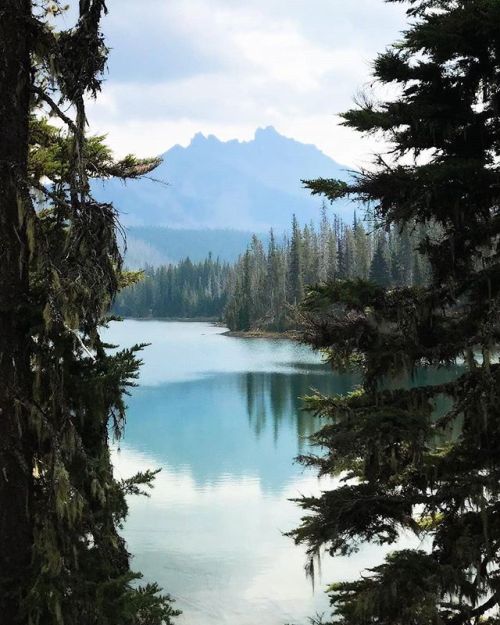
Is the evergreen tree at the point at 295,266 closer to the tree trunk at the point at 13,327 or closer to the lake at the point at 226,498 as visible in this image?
the lake at the point at 226,498

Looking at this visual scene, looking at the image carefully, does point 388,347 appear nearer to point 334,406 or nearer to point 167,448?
point 334,406

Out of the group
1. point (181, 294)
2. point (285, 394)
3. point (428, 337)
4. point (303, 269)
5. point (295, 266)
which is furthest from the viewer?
point (181, 294)

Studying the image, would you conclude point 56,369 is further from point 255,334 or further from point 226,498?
point 255,334

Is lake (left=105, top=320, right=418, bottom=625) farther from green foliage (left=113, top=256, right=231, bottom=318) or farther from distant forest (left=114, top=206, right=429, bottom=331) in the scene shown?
green foliage (left=113, top=256, right=231, bottom=318)

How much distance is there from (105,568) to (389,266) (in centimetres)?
8038

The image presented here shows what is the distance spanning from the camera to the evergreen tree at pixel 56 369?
4652mm

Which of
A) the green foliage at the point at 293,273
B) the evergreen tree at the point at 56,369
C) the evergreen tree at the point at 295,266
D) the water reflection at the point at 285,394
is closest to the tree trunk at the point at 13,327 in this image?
the evergreen tree at the point at 56,369

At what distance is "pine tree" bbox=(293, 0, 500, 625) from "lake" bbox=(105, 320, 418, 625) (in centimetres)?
69

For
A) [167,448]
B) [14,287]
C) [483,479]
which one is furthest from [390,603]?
[167,448]

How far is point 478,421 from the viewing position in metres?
5.88

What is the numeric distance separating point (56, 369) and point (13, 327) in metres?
0.43

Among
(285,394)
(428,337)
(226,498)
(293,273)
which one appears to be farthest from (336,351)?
(293,273)

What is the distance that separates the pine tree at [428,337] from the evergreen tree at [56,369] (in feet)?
6.02

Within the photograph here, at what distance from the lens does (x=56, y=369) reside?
488 cm
